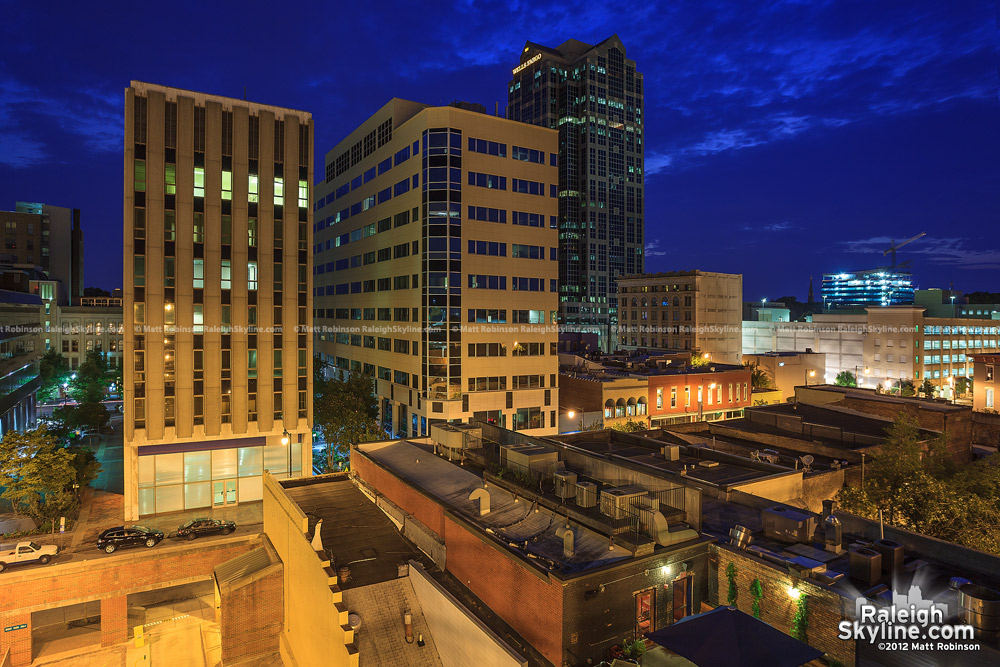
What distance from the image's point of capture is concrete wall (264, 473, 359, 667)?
18.0m

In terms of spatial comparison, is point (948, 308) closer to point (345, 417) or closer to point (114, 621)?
point (345, 417)

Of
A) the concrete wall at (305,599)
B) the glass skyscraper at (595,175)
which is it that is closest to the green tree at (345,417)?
the concrete wall at (305,599)

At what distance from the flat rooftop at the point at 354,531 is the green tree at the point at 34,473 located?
1662 centimetres

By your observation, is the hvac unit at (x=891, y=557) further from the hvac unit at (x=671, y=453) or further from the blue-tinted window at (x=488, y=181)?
the blue-tinted window at (x=488, y=181)

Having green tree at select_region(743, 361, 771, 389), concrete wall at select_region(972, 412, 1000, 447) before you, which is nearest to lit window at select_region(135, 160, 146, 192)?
concrete wall at select_region(972, 412, 1000, 447)

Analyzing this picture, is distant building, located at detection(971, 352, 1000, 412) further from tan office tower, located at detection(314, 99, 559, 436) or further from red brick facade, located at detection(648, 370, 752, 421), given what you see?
tan office tower, located at detection(314, 99, 559, 436)

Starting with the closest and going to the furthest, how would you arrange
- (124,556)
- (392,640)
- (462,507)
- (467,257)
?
(392,640), (462,507), (124,556), (467,257)

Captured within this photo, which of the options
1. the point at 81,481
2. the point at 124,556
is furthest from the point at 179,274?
the point at 124,556

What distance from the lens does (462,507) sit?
67.2 ft

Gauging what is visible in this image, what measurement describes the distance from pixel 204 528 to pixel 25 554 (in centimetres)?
864

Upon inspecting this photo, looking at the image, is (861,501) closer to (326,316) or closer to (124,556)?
(124,556)

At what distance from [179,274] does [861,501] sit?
148 ft

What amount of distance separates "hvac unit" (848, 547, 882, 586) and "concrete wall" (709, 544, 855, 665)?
197cm

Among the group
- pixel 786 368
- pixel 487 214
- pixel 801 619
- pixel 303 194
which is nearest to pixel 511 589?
pixel 801 619
